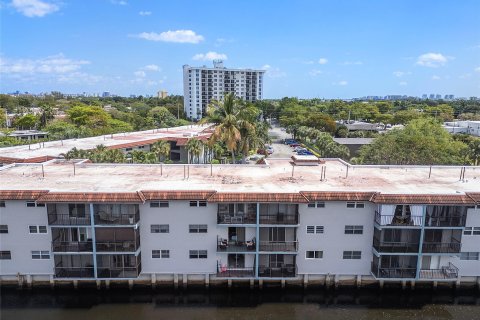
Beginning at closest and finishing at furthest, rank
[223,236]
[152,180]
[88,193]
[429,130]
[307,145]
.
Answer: [88,193]
[223,236]
[152,180]
[429,130]
[307,145]

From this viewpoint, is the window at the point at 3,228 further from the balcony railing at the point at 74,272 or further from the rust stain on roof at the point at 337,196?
the rust stain on roof at the point at 337,196

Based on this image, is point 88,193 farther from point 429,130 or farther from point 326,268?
point 429,130

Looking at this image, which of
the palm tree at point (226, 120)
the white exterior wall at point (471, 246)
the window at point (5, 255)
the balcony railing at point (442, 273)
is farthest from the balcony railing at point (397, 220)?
the window at point (5, 255)

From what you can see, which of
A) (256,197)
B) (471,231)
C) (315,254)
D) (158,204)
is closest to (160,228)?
(158,204)

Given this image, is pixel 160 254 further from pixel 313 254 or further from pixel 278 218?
pixel 313 254

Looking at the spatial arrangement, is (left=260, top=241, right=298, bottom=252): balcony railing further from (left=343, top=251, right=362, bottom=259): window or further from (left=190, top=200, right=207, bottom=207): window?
(left=190, top=200, right=207, bottom=207): window

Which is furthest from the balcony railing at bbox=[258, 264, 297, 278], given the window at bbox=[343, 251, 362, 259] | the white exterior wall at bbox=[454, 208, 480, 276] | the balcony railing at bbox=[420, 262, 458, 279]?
the white exterior wall at bbox=[454, 208, 480, 276]

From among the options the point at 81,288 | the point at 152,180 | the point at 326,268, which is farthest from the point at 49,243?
the point at 326,268
